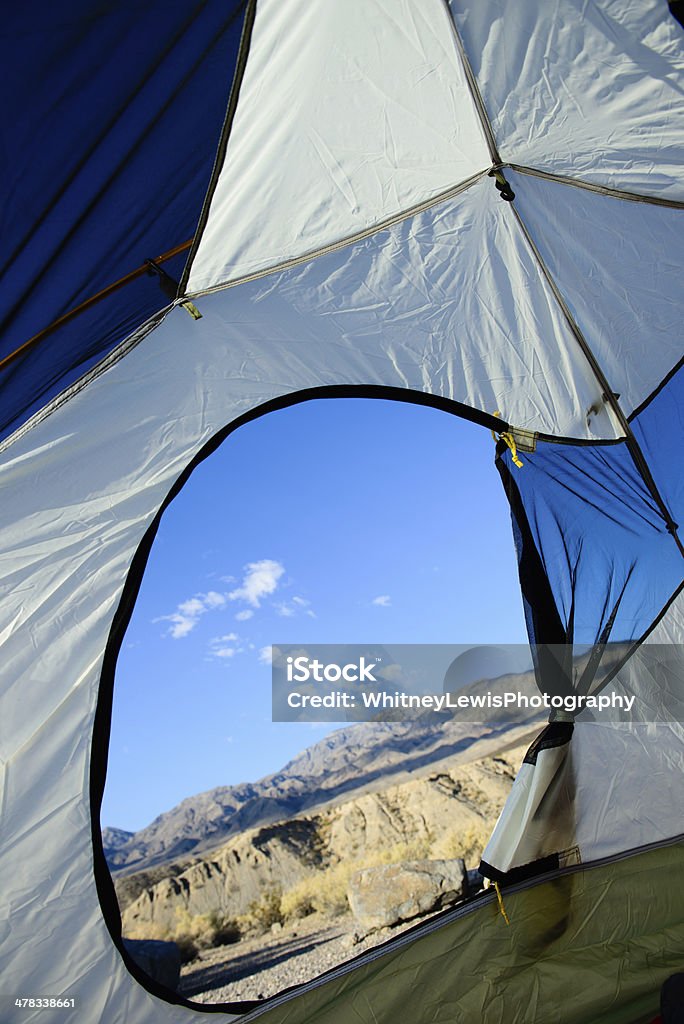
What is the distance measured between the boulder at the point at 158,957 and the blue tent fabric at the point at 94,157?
2167 mm

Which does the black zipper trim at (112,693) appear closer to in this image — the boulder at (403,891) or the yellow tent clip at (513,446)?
the yellow tent clip at (513,446)

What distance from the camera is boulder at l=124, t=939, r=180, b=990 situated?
2.59m

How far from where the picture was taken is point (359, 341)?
2.41 meters

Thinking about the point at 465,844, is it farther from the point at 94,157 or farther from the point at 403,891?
the point at 94,157

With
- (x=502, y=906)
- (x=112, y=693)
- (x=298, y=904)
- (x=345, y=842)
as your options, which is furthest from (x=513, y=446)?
(x=345, y=842)

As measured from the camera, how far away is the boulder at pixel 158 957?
8.49 feet

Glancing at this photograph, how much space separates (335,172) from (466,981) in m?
2.43

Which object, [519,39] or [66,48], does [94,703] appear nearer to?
[66,48]

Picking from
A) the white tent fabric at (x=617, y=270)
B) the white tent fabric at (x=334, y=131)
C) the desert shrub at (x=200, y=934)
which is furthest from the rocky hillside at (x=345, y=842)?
the white tent fabric at (x=334, y=131)

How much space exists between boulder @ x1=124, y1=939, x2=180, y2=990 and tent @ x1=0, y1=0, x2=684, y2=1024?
0.96 meters

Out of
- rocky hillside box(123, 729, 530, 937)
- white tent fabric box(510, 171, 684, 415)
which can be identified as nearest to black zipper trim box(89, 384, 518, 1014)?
white tent fabric box(510, 171, 684, 415)

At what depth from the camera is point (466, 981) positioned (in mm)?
1813

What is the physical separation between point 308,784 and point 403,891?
67.3 feet

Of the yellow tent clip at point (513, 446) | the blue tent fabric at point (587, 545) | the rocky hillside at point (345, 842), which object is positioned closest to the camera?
the blue tent fabric at point (587, 545)
